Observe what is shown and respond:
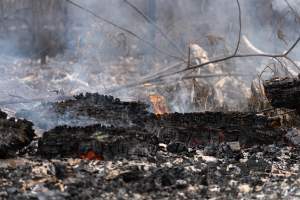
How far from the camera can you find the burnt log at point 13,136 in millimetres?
3535

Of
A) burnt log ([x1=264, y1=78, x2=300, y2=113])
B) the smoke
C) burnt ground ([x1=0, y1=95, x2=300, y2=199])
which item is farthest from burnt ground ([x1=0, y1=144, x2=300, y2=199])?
the smoke

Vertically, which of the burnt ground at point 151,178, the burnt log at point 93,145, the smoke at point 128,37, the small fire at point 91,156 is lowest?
the burnt ground at point 151,178

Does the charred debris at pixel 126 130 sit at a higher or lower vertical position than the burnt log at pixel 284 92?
lower

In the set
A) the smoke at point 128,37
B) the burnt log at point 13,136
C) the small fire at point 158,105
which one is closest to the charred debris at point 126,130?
the burnt log at point 13,136

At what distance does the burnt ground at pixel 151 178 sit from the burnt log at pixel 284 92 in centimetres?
81

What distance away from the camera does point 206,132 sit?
4.53 metres

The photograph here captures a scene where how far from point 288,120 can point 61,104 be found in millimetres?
2558

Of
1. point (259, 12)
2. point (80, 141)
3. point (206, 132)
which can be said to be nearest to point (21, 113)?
point (80, 141)

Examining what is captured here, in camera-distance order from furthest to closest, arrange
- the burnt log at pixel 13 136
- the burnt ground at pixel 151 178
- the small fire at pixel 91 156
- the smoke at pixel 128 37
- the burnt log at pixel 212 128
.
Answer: the smoke at pixel 128 37
the burnt log at pixel 212 128
the small fire at pixel 91 156
the burnt log at pixel 13 136
the burnt ground at pixel 151 178

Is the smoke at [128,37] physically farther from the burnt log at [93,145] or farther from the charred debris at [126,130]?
the burnt log at [93,145]

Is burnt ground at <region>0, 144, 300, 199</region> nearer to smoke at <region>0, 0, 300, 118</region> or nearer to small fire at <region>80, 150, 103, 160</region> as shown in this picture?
small fire at <region>80, 150, 103, 160</region>

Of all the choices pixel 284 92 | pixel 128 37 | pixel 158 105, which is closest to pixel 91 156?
pixel 284 92

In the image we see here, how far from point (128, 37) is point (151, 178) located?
327 inches

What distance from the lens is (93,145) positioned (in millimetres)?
3682
